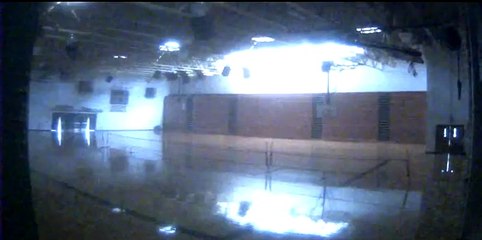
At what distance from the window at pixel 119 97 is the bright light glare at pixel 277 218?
3.40m

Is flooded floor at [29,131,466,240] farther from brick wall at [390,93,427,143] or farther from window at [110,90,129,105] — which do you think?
brick wall at [390,93,427,143]

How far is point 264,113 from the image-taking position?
74.8 feet

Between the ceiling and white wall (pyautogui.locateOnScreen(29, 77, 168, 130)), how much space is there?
0.40 ft

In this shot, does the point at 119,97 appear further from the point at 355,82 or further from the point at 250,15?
the point at 355,82

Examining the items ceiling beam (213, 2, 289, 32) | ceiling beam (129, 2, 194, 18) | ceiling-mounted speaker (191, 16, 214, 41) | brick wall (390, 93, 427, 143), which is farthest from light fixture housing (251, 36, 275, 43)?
brick wall (390, 93, 427, 143)

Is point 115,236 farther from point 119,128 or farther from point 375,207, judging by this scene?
point 375,207

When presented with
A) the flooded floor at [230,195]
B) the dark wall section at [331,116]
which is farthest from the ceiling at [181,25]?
the dark wall section at [331,116]

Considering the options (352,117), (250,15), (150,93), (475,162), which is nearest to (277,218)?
(475,162)

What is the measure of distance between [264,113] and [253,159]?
28.8 ft

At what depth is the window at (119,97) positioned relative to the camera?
3357 mm

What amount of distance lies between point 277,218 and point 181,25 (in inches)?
193

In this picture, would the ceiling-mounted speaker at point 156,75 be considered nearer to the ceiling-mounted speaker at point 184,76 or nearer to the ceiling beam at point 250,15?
the ceiling-mounted speaker at point 184,76

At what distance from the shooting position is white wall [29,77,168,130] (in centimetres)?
318

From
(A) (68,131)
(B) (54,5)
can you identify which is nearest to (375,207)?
(A) (68,131)
